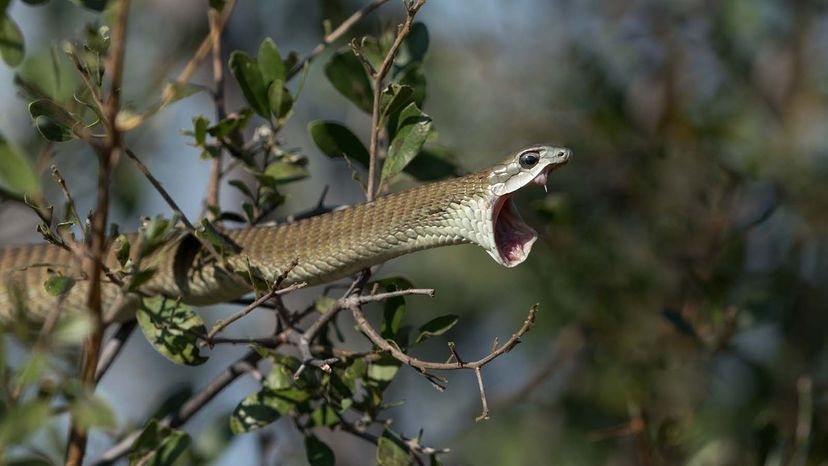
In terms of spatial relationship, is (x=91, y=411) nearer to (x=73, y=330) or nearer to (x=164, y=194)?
(x=73, y=330)

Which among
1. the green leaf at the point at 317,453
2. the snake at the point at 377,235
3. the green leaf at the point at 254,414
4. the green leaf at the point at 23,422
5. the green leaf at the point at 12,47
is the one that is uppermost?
the green leaf at the point at 12,47

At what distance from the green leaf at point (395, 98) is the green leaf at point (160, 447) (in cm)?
82

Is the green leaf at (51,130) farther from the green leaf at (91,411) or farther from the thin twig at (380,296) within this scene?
the green leaf at (91,411)

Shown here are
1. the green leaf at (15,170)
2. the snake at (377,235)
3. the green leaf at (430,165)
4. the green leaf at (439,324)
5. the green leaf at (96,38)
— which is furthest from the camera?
the green leaf at (430,165)

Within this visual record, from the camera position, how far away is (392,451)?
221cm

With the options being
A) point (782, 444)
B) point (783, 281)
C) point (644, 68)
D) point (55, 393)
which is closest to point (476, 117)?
point (644, 68)

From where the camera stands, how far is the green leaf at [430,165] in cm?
277

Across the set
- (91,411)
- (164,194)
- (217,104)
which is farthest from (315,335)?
(91,411)

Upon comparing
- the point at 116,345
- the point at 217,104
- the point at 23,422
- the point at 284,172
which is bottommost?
the point at 116,345

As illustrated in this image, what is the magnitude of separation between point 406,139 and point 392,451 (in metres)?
0.68

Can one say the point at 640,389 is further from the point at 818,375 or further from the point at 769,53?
the point at 769,53

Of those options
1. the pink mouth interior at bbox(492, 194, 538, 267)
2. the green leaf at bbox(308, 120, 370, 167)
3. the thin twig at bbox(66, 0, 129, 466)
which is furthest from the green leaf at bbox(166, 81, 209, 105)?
the pink mouth interior at bbox(492, 194, 538, 267)

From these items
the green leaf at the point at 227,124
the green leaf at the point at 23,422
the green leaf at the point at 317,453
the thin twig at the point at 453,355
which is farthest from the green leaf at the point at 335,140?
the green leaf at the point at 23,422

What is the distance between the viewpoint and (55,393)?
1.43 meters
